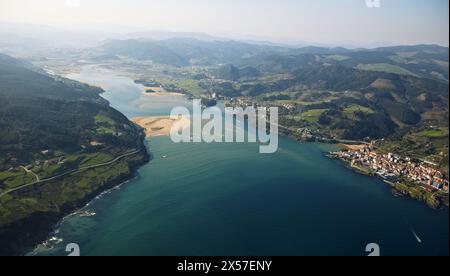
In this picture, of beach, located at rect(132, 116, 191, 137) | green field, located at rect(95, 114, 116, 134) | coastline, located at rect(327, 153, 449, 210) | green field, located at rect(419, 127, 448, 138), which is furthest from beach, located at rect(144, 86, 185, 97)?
green field, located at rect(419, 127, 448, 138)

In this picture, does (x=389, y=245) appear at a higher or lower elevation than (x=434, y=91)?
lower

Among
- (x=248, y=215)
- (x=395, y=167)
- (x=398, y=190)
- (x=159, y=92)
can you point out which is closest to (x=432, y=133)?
(x=395, y=167)

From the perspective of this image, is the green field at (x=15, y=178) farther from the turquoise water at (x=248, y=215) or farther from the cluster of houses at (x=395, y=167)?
the cluster of houses at (x=395, y=167)
